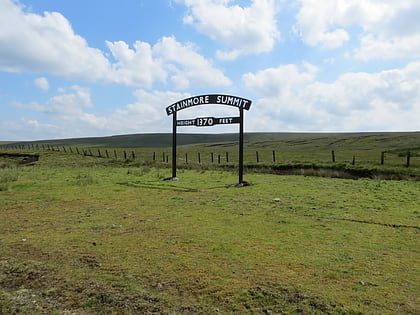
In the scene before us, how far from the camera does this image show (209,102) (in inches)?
742

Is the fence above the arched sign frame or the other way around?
the other way around

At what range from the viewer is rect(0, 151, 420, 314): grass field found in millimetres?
4348

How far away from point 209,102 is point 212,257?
44.7 ft

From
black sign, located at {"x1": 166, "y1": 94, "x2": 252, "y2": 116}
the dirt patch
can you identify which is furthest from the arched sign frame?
the dirt patch

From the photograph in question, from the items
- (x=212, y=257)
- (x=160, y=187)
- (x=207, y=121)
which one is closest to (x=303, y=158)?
(x=207, y=121)

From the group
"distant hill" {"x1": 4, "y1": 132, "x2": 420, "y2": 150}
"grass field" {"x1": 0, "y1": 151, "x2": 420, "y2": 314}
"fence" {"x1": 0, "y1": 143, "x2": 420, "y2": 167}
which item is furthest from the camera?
"distant hill" {"x1": 4, "y1": 132, "x2": 420, "y2": 150}

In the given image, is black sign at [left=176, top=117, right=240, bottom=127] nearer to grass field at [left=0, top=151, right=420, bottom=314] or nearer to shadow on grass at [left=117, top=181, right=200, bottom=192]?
shadow on grass at [left=117, top=181, right=200, bottom=192]

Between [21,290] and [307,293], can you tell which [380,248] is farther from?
[21,290]

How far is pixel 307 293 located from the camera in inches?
178

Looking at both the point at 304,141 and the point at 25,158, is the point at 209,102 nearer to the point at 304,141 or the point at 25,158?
the point at 25,158

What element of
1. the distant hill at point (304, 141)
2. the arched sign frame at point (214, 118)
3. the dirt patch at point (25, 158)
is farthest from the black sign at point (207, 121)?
the distant hill at point (304, 141)

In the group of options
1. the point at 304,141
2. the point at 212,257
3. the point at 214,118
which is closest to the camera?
the point at 212,257

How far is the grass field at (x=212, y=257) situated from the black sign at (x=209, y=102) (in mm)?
7061

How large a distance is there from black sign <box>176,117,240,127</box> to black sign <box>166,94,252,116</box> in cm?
73
